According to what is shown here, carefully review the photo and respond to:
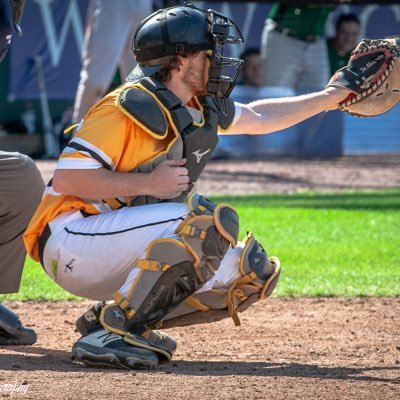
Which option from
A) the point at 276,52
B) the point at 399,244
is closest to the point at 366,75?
the point at 399,244

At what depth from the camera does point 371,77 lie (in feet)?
15.5

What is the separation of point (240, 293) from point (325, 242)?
361cm

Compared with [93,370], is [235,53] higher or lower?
lower

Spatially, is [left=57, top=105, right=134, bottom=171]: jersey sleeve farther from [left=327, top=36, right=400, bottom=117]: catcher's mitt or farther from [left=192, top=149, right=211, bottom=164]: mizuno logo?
[left=327, top=36, right=400, bottom=117]: catcher's mitt

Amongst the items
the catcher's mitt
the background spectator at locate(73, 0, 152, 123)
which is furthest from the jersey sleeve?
the background spectator at locate(73, 0, 152, 123)

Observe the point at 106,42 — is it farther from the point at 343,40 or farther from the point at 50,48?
the point at 343,40

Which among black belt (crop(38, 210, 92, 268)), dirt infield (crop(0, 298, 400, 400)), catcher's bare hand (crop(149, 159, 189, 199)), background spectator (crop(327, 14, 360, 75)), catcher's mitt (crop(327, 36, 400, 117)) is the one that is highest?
catcher's mitt (crop(327, 36, 400, 117))

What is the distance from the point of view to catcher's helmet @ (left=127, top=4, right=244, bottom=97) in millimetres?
4156

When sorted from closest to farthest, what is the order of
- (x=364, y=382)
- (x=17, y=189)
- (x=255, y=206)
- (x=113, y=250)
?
(x=364, y=382) < (x=113, y=250) < (x=17, y=189) < (x=255, y=206)

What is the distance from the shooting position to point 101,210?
13.6 feet

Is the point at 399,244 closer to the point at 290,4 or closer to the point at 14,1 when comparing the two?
the point at 14,1

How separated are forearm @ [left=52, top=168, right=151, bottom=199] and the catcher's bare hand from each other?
0.10 feet

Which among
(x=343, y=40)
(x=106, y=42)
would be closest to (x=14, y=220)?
(x=106, y=42)

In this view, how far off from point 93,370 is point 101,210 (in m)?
0.65
